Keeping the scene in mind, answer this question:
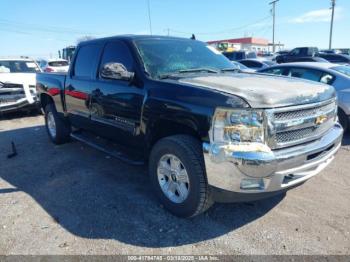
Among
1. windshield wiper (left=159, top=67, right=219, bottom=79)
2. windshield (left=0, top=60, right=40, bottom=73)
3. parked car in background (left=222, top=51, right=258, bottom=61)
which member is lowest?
parked car in background (left=222, top=51, right=258, bottom=61)

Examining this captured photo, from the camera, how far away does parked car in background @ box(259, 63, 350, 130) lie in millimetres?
6305

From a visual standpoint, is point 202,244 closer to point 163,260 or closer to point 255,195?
point 163,260

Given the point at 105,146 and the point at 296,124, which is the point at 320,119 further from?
the point at 105,146

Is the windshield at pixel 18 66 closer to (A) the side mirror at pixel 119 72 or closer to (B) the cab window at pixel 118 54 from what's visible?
(B) the cab window at pixel 118 54

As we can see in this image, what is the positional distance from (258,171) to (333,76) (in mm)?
4806

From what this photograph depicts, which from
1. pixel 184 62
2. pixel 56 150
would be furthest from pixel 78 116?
pixel 184 62

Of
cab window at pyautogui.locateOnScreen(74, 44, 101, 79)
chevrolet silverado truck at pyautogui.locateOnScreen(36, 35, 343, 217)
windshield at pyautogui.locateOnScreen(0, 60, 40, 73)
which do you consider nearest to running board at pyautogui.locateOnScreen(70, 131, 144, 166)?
chevrolet silverado truck at pyautogui.locateOnScreen(36, 35, 343, 217)

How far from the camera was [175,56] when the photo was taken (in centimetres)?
415

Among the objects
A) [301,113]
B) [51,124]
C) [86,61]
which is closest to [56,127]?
[51,124]

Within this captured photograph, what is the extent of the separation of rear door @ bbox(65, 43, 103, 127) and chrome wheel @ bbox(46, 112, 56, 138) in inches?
37.2

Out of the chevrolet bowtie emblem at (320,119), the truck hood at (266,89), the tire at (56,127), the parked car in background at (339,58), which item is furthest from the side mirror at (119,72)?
the parked car in background at (339,58)

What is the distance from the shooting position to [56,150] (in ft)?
20.0

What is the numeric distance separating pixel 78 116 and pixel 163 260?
3.15 meters

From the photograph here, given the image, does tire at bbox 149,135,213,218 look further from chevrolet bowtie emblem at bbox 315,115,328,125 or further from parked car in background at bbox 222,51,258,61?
parked car in background at bbox 222,51,258,61
